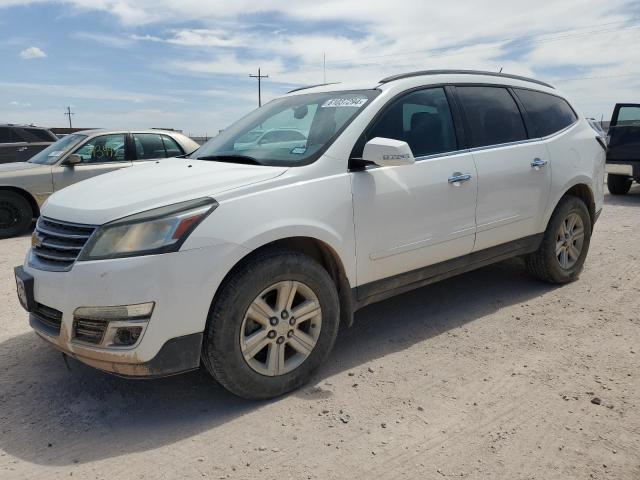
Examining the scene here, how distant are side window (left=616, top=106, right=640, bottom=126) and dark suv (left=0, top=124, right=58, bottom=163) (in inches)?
483

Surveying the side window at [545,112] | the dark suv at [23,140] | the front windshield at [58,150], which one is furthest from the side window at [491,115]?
the dark suv at [23,140]

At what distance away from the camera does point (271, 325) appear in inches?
113

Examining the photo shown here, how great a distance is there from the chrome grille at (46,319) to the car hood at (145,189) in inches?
A: 18.8

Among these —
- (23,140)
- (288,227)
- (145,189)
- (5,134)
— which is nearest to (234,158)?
(145,189)

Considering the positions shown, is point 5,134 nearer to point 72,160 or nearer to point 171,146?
point 72,160

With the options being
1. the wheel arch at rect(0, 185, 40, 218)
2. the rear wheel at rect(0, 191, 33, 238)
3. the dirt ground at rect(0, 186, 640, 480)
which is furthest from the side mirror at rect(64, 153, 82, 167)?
the dirt ground at rect(0, 186, 640, 480)

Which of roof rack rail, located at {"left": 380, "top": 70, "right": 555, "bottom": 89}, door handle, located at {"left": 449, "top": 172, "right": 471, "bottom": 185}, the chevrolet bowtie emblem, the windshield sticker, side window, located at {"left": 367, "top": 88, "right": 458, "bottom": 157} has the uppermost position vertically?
roof rack rail, located at {"left": 380, "top": 70, "right": 555, "bottom": 89}

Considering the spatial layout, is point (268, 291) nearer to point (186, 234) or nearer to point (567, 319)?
point (186, 234)

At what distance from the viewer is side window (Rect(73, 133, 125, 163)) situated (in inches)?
324

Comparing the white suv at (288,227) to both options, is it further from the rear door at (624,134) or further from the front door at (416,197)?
the rear door at (624,134)

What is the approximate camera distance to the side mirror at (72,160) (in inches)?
312

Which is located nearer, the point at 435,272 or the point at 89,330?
the point at 89,330

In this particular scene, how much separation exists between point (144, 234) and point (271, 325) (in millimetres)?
825

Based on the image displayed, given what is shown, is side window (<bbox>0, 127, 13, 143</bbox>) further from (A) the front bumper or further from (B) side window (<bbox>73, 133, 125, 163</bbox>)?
(A) the front bumper
